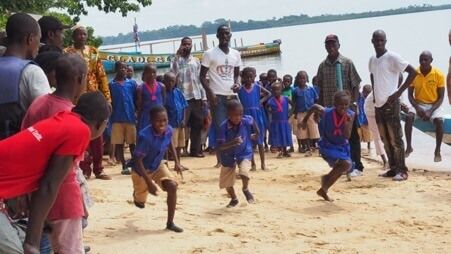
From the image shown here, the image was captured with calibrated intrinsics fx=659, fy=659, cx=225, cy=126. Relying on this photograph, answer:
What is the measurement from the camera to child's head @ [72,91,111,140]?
3.15 m

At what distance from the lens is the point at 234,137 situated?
6398mm

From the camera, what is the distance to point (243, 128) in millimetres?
6422

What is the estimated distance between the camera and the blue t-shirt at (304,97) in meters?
10.5

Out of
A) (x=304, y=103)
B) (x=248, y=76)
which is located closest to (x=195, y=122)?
(x=248, y=76)

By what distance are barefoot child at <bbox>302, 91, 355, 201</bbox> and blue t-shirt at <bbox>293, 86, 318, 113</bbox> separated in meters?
3.78

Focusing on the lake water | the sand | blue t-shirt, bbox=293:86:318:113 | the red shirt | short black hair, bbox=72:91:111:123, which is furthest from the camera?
the lake water

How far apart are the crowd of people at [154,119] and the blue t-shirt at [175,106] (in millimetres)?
20

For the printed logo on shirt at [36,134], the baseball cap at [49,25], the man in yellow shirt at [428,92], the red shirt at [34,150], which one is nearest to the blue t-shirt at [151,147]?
the baseball cap at [49,25]

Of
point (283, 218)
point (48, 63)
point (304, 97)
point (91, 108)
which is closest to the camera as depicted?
point (91, 108)

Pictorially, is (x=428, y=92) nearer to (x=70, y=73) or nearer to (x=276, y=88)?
(x=276, y=88)

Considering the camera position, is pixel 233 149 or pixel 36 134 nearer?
pixel 36 134

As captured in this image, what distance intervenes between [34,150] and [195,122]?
737 centimetres

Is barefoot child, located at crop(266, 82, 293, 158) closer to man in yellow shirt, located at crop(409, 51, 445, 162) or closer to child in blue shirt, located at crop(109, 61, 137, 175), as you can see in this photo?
man in yellow shirt, located at crop(409, 51, 445, 162)

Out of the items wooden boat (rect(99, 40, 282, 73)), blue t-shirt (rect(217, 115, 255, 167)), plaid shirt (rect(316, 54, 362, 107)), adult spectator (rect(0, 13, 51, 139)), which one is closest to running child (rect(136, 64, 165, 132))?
plaid shirt (rect(316, 54, 362, 107))
